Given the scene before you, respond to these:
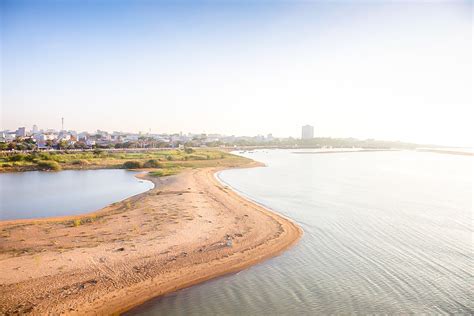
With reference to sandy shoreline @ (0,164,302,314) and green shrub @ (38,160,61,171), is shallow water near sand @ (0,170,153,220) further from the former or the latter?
green shrub @ (38,160,61,171)

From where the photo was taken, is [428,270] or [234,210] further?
[234,210]

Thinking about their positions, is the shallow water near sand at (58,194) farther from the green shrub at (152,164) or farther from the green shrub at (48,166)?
the green shrub at (152,164)

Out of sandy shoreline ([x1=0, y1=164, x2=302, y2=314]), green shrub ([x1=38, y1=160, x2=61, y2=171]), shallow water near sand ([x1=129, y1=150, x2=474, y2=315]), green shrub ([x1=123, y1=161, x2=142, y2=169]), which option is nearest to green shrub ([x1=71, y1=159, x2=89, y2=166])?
green shrub ([x1=38, y1=160, x2=61, y2=171])

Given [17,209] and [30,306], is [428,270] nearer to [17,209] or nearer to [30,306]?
[30,306]

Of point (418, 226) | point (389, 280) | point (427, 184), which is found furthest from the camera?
point (427, 184)

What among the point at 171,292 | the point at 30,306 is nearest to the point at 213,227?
the point at 171,292

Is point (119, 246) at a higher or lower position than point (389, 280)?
higher
